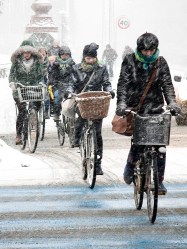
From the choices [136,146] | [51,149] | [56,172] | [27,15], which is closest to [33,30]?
[51,149]

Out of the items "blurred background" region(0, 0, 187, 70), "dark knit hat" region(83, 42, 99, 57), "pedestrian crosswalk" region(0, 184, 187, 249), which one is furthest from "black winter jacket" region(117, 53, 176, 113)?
"blurred background" region(0, 0, 187, 70)

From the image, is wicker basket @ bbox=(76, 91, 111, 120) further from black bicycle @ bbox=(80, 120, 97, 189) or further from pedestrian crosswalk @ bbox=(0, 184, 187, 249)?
pedestrian crosswalk @ bbox=(0, 184, 187, 249)

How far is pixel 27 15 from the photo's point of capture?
393 feet

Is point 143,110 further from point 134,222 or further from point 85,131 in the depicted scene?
point 85,131

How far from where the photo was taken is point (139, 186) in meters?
8.61

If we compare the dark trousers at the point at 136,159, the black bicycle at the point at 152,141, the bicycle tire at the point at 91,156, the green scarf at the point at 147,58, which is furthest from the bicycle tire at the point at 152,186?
the bicycle tire at the point at 91,156

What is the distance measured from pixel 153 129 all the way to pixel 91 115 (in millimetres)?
2265

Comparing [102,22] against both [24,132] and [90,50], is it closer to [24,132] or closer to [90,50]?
[24,132]

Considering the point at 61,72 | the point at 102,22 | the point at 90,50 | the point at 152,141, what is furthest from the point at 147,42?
the point at 102,22

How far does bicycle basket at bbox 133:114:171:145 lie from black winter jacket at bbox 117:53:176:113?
0.34 metres

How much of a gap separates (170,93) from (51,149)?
687cm

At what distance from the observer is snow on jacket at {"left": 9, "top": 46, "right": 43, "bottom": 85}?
579 inches

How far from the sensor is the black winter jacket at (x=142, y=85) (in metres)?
8.45

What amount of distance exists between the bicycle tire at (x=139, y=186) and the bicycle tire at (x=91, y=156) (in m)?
1.31
